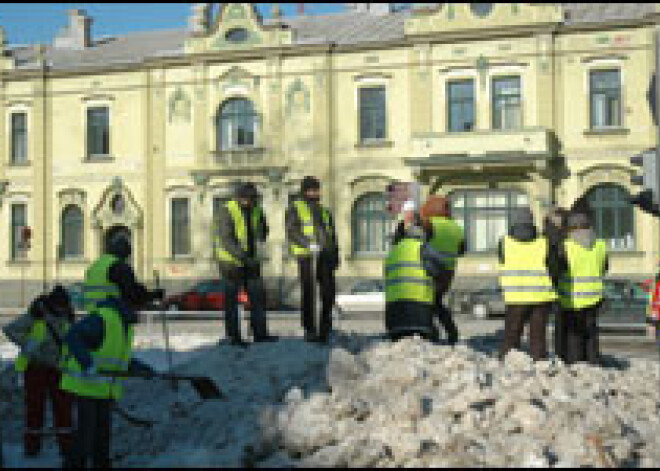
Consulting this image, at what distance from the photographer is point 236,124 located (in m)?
33.7

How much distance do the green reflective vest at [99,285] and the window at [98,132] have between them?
2938cm

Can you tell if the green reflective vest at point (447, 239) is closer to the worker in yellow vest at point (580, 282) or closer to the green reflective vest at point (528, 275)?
the green reflective vest at point (528, 275)

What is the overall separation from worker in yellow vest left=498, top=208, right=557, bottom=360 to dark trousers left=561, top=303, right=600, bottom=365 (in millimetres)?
665

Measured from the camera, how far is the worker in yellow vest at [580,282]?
9.46 meters

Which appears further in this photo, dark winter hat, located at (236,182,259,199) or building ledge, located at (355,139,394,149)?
building ledge, located at (355,139,394,149)

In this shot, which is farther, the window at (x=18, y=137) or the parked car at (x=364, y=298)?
the window at (x=18, y=137)

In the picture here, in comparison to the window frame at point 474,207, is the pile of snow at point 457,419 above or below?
below

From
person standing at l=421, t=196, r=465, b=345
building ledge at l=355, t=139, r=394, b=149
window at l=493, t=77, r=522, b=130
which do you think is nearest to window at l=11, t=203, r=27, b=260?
building ledge at l=355, t=139, r=394, b=149

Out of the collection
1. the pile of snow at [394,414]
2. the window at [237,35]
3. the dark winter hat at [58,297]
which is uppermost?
the window at [237,35]

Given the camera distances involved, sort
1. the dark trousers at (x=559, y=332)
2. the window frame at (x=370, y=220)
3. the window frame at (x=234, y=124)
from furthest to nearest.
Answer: the window frame at (x=234, y=124) → the window frame at (x=370, y=220) → the dark trousers at (x=559, y=332)

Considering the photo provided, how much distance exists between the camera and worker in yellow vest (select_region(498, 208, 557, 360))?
8812 mm

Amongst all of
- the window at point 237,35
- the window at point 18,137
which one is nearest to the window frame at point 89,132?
the window at point 18,137

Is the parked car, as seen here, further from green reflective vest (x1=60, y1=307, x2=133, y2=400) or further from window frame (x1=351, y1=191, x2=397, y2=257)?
green reflective vest (x1=60, y1=307, x2=133, y2=400)

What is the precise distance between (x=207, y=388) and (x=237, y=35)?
91.3 ft
